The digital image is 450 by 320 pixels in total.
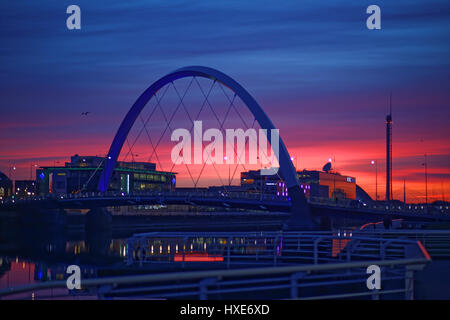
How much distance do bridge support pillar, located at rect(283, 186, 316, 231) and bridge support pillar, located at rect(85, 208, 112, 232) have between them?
3402 cm

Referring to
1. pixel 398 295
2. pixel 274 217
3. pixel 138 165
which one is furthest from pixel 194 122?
pixel 138 165

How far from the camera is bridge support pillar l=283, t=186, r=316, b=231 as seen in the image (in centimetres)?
6475

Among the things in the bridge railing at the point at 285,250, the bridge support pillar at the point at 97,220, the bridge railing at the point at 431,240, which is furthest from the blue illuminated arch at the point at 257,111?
the bridge railing at the point at 285,250

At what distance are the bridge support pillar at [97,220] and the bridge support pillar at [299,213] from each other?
34.0 metres

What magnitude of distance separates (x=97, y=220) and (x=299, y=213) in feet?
119

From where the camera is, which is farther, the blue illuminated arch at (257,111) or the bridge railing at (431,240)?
the blue illuminated arch at (257,111)

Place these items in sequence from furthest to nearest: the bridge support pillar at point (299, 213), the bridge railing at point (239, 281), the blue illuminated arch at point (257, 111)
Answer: the blue illuminated arch at point (257, 111) < the bridge support pillar at point (299, 213) < the bridge railing at point (239, 281)

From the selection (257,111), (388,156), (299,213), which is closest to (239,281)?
(299,213)

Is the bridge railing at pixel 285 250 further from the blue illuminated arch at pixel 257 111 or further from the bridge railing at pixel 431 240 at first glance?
the blue illuminated arch at pixel 257 111

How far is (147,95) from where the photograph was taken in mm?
82062

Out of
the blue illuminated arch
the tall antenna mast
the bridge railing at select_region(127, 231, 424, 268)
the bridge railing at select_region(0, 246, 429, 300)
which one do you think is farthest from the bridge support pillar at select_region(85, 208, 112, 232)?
the bridge railing at select_region(0, 246, 429, 300)

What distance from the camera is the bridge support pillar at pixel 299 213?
6475 centimetres

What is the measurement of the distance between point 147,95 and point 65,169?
91.1 metres
